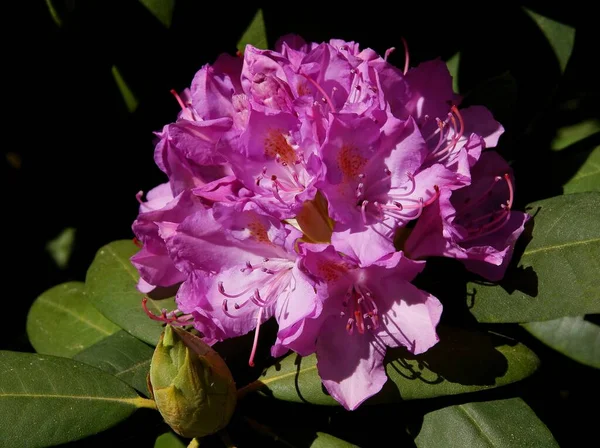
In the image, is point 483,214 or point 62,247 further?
point 62,247

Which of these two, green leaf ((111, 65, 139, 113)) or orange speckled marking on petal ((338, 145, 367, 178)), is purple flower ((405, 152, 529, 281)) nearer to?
orange speckled marking on petal ((338, 145, 367, 178))

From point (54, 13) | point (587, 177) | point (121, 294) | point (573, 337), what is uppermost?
point (54, 13)

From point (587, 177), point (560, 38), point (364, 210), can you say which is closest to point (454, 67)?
point (560, 38)

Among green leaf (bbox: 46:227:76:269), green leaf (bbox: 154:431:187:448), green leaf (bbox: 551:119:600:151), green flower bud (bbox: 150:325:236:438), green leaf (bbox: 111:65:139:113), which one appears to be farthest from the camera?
green leaf (bbox: 46:227:76:269)

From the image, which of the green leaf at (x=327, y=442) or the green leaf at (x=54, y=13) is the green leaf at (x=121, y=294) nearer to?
the green leaf at (x=327, y=442)

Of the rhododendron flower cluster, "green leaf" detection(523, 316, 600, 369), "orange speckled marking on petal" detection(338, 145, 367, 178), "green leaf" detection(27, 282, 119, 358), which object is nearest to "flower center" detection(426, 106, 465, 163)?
the rhododendron flower cluster

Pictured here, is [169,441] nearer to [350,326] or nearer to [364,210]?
[350,326]
